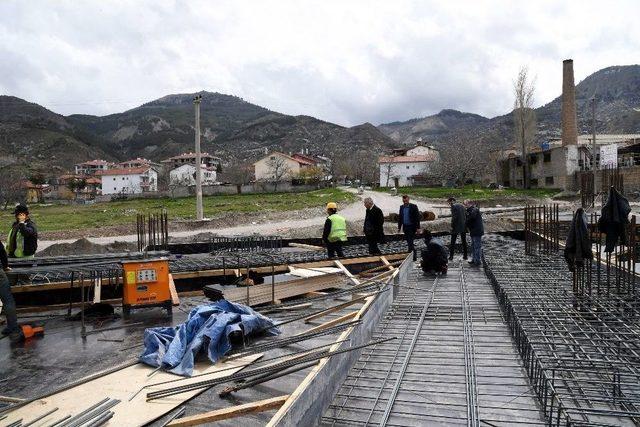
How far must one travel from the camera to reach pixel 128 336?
6.15 meters

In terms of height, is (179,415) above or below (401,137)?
below

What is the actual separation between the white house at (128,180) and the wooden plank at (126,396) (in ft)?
241

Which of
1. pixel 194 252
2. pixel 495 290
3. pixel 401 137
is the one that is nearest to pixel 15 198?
pixel 194 252

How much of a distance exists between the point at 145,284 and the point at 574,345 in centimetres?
531

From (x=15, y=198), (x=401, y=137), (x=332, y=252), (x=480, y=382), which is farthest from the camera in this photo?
(x=401, y=137)

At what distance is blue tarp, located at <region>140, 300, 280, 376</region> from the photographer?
4.59m

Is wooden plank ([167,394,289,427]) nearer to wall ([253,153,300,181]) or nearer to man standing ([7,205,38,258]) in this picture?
man standing ([7,205,38,258])

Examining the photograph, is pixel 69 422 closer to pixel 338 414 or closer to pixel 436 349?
pixel 338 414

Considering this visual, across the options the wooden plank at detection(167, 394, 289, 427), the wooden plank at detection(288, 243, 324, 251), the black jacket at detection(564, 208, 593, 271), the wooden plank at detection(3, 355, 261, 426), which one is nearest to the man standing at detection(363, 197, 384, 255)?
the wooden plank at detection(288, 243, 324, 251)

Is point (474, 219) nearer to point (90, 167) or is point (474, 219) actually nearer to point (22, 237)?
point (22, 237)

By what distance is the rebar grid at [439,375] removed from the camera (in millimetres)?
3926

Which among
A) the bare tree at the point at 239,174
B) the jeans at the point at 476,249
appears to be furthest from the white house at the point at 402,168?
the jeans at the point at 476,249

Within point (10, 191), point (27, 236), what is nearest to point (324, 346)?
point (27, 236)

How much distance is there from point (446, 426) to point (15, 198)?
60.5m
